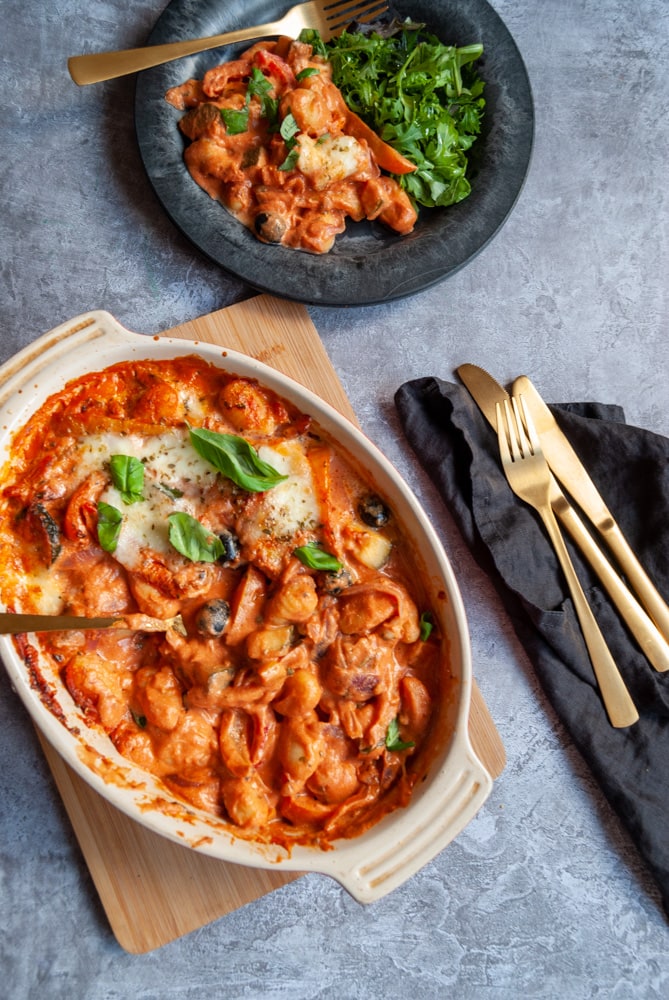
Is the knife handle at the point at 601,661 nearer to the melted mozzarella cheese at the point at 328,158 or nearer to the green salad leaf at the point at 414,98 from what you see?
the green salad leaf at the point at 414,98

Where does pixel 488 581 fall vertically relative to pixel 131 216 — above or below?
below

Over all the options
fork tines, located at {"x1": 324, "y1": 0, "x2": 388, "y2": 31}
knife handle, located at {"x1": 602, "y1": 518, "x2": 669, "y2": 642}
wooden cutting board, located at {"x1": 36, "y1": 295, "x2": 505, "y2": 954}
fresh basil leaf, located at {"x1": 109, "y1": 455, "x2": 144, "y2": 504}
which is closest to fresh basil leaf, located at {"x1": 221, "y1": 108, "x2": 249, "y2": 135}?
fork tines, located at {"x1": 324, "y1": 0, "x2": 388, "y2": 31}

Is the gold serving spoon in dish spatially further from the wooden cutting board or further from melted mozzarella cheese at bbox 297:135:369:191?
melted mozzarella cheese at bbox 297:135:369:191

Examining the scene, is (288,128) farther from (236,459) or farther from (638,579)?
(638,579)

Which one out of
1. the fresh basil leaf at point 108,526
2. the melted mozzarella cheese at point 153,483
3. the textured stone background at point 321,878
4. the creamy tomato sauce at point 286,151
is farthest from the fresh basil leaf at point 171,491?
the creamy tomato sauce at point 286,151

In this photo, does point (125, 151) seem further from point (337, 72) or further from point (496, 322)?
point (496, 322)

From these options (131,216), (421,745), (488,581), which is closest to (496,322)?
(488,581)
